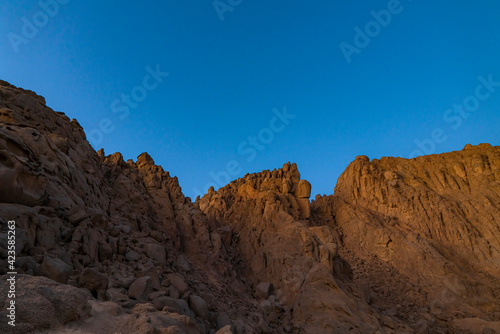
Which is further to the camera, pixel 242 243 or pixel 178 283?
pixel 242 243

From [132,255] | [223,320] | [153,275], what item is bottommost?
[223,320]

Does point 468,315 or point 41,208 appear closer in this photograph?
point 41,208

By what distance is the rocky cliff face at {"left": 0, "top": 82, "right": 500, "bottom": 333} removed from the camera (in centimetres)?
739

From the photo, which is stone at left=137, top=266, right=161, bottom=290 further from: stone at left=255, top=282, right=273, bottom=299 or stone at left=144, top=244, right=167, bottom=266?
stone at left=255, top=282, right=273, bottom=299

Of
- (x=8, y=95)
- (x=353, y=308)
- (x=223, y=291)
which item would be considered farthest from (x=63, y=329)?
(x=353, y=308)

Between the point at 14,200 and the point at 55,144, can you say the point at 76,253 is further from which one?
the point at 55,144

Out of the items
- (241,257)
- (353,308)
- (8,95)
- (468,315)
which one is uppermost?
(8,95)

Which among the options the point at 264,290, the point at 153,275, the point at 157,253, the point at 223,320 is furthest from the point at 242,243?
the point at 153,275

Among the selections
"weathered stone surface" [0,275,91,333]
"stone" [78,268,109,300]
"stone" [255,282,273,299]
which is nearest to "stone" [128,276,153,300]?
"stone" [78,268,109,300]

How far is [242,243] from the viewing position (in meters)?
19.8

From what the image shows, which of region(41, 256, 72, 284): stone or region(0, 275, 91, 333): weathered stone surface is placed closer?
region(0, 275, 91, 333): weathered stone surface

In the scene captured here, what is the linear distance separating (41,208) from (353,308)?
43.6 ft

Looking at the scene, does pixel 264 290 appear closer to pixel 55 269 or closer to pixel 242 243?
pixel 242 243

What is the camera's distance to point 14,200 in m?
8.03
